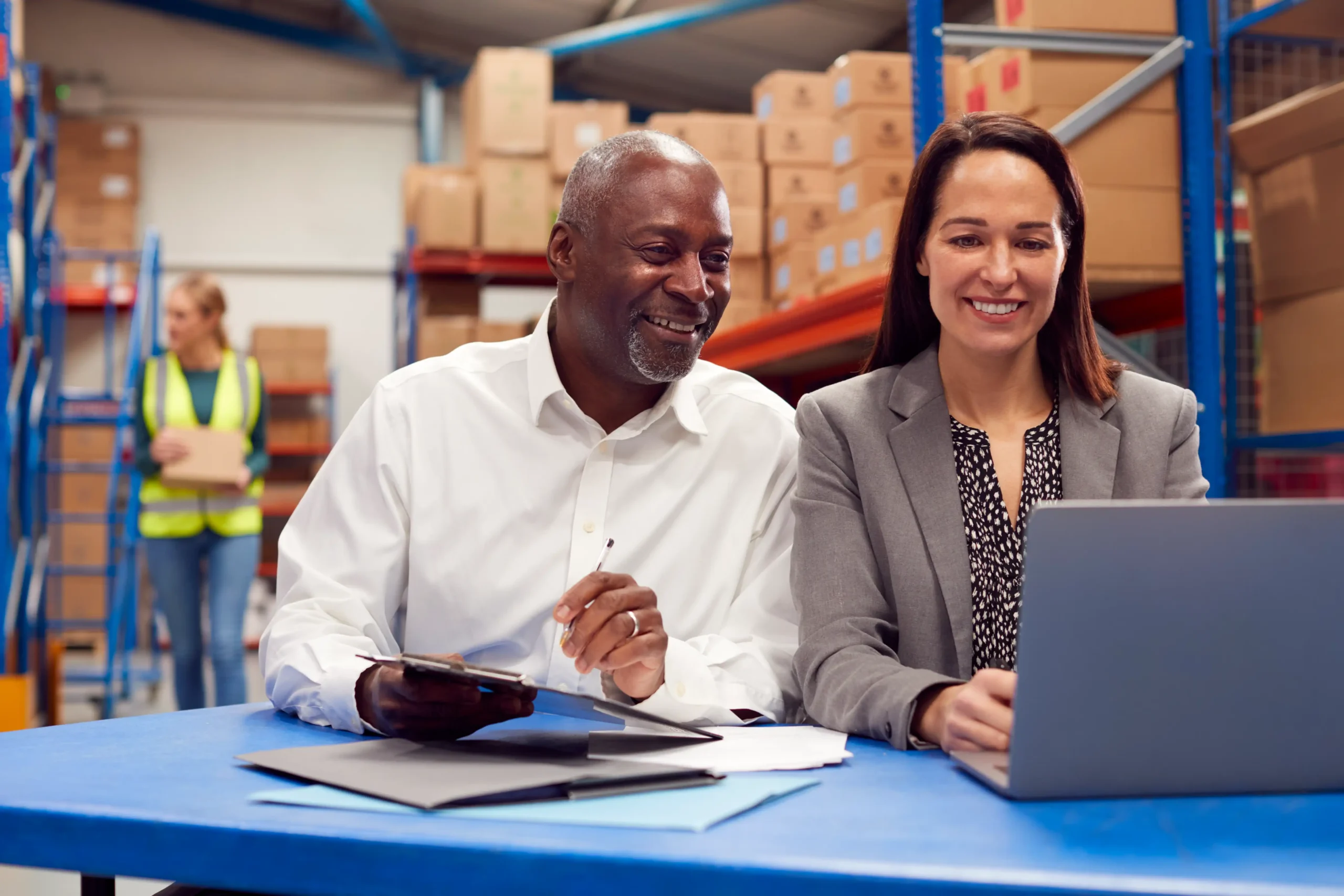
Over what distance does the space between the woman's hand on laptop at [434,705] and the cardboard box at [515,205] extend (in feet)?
17.4

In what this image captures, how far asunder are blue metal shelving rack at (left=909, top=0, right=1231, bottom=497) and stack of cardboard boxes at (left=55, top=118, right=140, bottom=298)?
23.7 feet

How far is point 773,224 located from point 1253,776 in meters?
4.10

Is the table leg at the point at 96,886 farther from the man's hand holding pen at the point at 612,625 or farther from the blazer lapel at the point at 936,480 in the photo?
the blazer lapel at the point at 936,480

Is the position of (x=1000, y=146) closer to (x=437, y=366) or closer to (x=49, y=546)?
(x=437, y=366)

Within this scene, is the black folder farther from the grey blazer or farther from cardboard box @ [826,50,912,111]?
cardboard box @ [826,50,912,111]

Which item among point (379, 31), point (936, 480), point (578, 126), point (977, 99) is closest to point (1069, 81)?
point (977, 99)

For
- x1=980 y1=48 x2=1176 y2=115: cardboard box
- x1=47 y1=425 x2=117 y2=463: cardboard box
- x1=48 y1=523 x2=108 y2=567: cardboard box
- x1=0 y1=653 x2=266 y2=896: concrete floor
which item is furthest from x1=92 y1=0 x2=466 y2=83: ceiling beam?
x1=980 y1=48 x2=1176 y2=115: cardboard box

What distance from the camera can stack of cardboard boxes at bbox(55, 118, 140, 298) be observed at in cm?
854

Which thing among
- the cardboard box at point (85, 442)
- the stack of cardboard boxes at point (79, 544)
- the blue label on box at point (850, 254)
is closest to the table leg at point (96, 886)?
the blue label on box at point (850, 254)

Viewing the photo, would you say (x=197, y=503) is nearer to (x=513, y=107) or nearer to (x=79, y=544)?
(x=513, y=107)

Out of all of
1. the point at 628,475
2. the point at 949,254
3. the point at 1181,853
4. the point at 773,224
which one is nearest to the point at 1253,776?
the point at 1181,853

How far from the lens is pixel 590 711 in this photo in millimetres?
984

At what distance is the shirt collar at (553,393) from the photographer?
1632 millimetres

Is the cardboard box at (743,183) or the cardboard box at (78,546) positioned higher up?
the cardboard box at (743,183)
